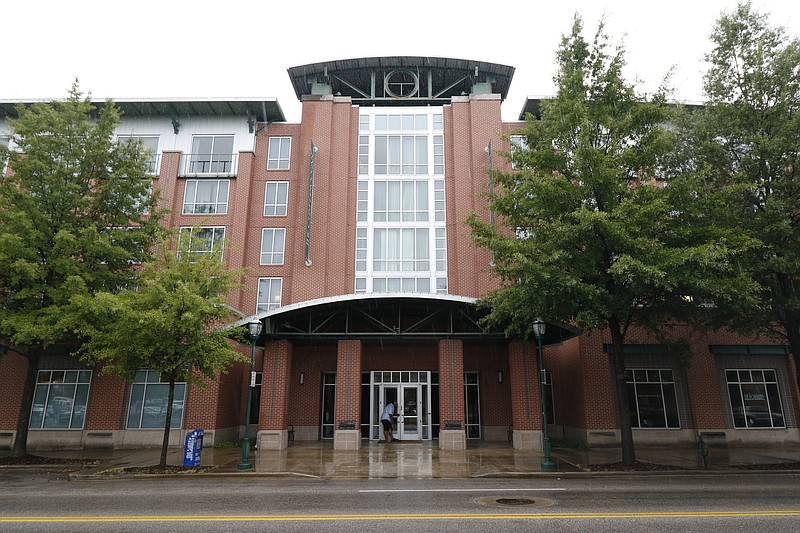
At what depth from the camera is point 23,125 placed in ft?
58.6

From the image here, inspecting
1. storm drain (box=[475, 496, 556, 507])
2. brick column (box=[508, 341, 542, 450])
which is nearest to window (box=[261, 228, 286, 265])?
brick column (box=[508, 341, 542, 450])

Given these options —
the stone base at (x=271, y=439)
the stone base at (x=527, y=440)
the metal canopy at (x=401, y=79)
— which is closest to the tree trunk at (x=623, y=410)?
the stone base at (x=527, y=440)

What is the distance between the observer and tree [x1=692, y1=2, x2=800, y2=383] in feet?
46.6

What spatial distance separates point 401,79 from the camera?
30.1m

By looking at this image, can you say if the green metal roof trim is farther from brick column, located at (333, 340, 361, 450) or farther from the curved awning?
brick column, located at (333, 340, 361, 450)

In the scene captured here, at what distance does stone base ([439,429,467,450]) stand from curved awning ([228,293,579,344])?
3597 millimetres

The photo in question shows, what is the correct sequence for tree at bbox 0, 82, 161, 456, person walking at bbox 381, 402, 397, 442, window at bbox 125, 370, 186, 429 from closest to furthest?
tree at bbox 0, 82, 161, 456, person walking at bbox 381, 402, 397, 442, window at bbox 125, 370, 186, 429

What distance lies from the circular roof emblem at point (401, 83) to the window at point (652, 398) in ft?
61.9

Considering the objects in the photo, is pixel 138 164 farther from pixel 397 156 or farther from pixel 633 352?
pixel 633 352

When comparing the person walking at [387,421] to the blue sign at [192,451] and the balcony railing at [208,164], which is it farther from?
the balcony railing at [208,164]

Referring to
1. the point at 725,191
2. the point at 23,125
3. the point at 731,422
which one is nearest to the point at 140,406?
the point at 23,125

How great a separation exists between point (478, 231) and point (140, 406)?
16947mm

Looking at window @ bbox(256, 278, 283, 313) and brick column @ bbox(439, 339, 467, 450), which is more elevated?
window @ bbox(256, 278, 283, 313)

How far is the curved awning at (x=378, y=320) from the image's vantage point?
62.3 ft
